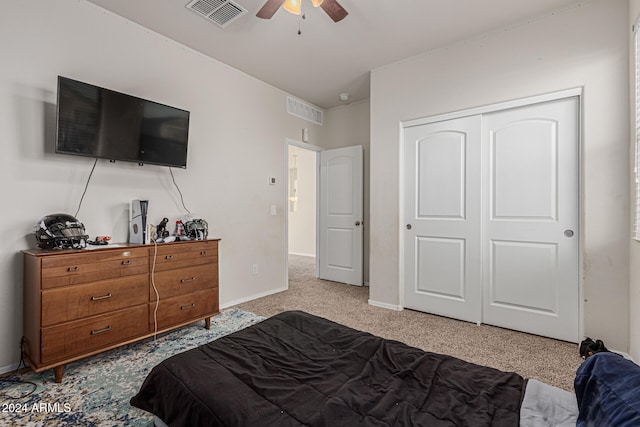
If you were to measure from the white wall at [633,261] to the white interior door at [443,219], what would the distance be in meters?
1.04

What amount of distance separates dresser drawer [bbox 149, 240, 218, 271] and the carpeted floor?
90 cm

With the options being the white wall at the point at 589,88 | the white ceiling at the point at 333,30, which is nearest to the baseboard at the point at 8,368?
the white ceiling at the point at 333,30

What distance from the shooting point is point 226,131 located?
3.48m

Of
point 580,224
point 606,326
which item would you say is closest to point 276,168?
point 580,224

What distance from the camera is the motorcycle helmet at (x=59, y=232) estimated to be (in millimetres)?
2020

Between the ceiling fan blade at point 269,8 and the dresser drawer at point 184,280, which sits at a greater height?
the ceiling fan blade at point 269,8

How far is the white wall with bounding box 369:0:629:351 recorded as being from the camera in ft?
7.57

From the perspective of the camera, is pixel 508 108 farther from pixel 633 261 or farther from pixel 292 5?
pixel 292 5

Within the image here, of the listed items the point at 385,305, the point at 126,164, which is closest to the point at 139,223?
the point at 126,164

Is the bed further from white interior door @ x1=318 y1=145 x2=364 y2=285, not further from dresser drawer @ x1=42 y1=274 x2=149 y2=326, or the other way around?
white interior door @ x1=318 y1=145 x2=364 y2=285

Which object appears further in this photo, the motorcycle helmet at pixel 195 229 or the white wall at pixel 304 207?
the white wall at pixel 304 207

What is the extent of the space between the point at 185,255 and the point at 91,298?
28.3 inches

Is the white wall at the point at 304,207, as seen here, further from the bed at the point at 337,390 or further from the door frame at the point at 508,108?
the bed at the point at 337,390

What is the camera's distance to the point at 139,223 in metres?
2.47
